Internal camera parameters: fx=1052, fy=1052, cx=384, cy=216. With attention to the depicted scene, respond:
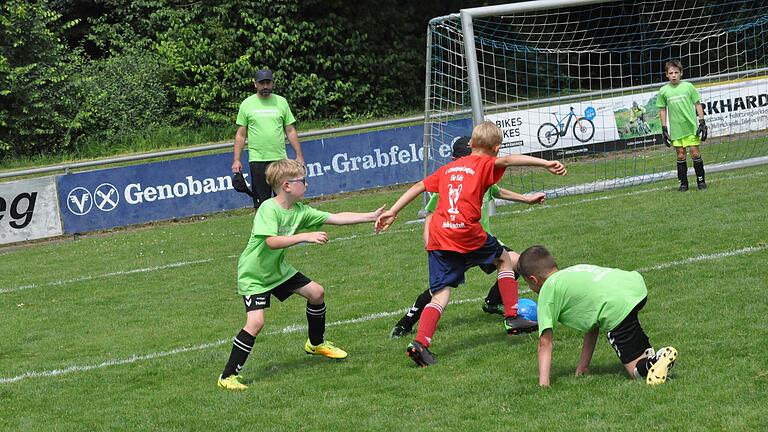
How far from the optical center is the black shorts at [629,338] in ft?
20.0

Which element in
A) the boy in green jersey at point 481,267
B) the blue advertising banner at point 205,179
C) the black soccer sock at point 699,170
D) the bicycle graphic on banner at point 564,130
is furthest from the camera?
the bicycle graphic on banner at point 564,130

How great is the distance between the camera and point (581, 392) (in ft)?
19.7

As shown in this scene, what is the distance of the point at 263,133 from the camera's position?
1261 centimetres

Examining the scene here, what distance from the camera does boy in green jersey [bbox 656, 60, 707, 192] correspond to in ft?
46.3

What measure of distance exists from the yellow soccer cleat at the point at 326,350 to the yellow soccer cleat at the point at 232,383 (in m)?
0.72

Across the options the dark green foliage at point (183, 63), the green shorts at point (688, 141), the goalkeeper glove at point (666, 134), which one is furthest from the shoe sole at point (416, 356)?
the dark green foliage at point (183, 63)

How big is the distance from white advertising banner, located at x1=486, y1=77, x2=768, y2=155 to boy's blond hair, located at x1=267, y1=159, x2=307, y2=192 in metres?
11.3

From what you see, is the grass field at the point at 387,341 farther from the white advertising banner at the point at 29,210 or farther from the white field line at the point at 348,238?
the white advertising banner at the point at 29,210

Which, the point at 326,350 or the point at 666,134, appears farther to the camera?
the point at 666,134

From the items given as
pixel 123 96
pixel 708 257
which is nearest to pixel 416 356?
pixel 708 257

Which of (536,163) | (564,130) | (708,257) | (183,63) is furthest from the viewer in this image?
(183,63)

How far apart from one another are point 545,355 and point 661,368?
25.8 inches

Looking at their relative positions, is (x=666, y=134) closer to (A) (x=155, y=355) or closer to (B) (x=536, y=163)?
(B) (x=536, y=163)

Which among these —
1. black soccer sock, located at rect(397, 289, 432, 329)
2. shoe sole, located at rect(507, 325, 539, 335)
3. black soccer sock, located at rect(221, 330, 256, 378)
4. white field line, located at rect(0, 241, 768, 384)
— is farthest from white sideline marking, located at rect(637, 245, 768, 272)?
black soccer sock, located at rect(221, 330, 256, 378)
